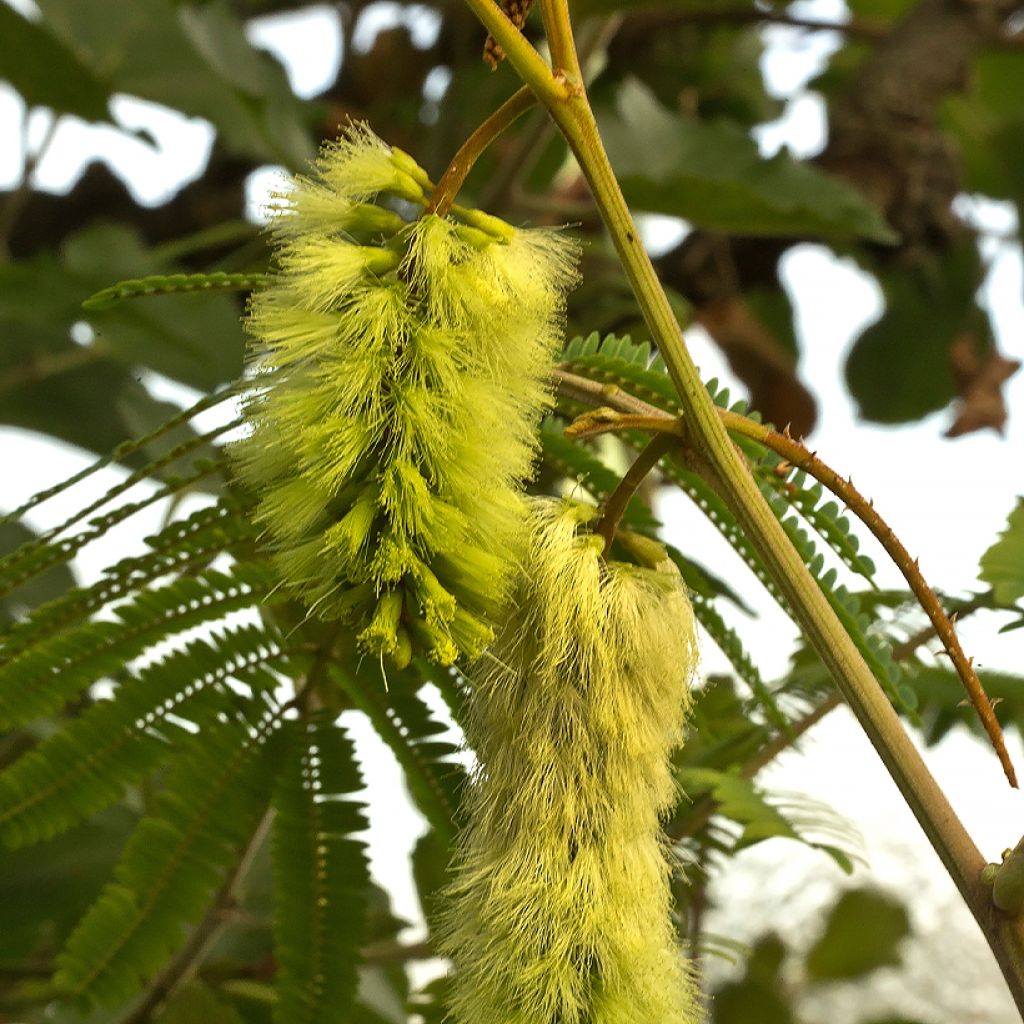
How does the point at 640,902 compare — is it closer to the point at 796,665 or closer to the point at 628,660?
the point at 628,660

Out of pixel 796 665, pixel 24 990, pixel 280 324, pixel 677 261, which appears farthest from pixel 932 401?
pixel 280 324

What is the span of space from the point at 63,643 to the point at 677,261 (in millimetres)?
749

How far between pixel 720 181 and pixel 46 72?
0.47 m

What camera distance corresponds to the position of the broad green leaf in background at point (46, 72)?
0.88m

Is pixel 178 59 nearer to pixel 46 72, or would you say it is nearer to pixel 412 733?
pixel 46 72

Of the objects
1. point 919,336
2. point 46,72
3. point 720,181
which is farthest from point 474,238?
point 919,336

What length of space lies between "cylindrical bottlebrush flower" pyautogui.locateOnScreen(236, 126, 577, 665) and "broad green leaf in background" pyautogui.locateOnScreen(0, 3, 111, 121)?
2.05 feet

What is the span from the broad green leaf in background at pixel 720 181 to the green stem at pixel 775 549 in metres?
0.58

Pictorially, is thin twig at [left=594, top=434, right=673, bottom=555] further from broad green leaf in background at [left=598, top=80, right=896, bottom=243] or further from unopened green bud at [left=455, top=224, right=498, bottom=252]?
broad green leaf in background at [left=598, top=80, right=896, bottom=243]

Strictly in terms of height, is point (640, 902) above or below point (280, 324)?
below

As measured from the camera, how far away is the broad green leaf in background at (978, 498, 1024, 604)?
41 cm

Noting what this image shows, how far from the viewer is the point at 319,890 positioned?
0.48m

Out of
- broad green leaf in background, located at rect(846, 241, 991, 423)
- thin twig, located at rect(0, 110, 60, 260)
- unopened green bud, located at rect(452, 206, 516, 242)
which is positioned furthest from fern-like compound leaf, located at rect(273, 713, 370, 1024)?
broad green leaf in background, located at rect(846, 241, 991, 423)

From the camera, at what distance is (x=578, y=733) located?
366mm
